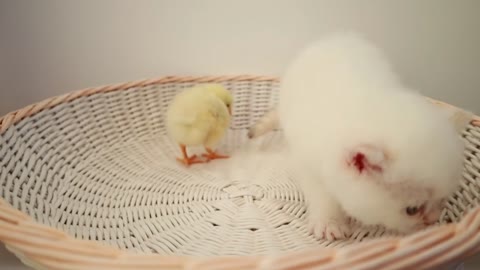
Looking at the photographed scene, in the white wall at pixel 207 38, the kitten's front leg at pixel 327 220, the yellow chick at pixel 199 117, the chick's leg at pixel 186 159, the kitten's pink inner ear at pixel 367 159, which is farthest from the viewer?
the white wall at pixel 207 38

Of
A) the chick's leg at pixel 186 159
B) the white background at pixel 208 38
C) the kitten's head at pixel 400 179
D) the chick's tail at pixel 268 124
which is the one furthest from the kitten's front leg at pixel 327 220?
the white background at pixel 208 38

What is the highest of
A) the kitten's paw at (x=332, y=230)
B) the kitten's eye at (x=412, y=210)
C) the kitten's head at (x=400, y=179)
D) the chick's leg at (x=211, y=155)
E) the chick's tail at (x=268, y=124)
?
the kitten's head at (x=400, y=179)

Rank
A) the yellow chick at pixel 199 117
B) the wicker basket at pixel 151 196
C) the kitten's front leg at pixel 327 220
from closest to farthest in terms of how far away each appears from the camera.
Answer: the wicker basket at pixel 151 196 → the kitten's front leg at pixel 327 220 → the yellow chick at pixel 199 117

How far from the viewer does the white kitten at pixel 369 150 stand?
2.35ft

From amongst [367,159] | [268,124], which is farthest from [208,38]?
[367,159]

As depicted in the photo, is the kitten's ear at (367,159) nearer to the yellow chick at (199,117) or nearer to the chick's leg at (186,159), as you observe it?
the yellow chick at (199,117)

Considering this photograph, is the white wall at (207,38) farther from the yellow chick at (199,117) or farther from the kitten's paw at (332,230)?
the kitten's paw at (332,230)

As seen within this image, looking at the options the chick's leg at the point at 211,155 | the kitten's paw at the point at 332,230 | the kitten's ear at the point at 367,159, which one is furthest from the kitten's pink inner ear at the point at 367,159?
the chick's leg at the point at 211,155

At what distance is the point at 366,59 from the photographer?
97 centimetres

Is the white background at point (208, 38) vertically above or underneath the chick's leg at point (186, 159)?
above

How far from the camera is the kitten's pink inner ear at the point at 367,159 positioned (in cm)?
71

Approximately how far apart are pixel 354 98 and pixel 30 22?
114 cm

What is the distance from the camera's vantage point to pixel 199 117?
3.85 ft

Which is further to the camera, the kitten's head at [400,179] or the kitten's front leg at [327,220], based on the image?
the kitten's front leg at [327,220]
